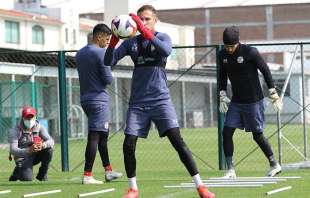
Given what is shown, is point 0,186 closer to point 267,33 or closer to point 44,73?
point 44,73

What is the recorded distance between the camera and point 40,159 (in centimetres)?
1270

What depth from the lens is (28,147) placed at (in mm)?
12531

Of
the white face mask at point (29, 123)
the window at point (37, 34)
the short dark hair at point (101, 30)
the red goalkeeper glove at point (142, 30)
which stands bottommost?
the white face mask at point (29, 123)

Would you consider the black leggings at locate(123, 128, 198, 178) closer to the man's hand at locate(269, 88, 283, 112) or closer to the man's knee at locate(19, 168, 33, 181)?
the man's hand at locate(269, 88, 283, 112)

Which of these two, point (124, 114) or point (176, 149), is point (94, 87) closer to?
point (176, 149)

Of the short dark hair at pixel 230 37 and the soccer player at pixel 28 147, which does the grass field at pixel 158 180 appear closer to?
the soccer player at pixel 28 147

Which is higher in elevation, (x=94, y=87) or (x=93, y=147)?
(x=94, y=87)

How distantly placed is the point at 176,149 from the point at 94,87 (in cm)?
258

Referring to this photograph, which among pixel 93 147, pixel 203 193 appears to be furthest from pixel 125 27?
pixel 93 147

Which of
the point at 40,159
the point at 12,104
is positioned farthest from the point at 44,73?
the point at 40,159

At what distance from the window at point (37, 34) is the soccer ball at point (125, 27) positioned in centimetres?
4613

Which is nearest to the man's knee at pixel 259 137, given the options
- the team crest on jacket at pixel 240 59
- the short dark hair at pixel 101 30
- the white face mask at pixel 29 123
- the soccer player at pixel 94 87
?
the team crest on jacket at pixel 240 59

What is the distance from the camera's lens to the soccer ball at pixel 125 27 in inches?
356

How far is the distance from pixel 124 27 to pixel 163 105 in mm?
896
